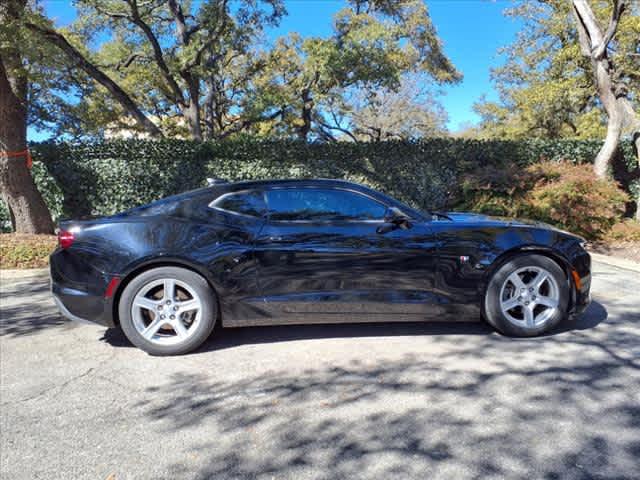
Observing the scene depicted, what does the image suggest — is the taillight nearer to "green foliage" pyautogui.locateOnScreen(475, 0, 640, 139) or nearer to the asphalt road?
the asphalt road

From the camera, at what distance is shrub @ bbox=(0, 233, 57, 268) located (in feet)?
22.3

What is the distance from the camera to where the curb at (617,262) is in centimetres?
625

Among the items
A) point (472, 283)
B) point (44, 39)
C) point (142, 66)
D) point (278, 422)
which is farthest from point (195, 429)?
point (142, 66)

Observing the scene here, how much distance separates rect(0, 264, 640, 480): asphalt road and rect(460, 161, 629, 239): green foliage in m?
4.97

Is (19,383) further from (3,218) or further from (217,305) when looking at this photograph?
(3,218)

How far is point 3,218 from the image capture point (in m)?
9.75

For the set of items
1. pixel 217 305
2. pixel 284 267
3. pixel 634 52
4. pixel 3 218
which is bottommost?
pixel 217 305

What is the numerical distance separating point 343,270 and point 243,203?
1.06 metres

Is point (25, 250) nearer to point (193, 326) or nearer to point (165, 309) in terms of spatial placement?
point (165, 309)

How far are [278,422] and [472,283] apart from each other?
2.03 meters

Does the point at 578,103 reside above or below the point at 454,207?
above

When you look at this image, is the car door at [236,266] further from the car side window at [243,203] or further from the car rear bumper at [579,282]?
the car rear bumper at [579,282]

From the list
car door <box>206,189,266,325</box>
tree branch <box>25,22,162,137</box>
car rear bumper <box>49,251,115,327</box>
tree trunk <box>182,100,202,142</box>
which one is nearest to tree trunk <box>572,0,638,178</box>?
car door <box>206,189,266,325</box>

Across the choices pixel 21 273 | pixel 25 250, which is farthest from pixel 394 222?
pixel 25 250
